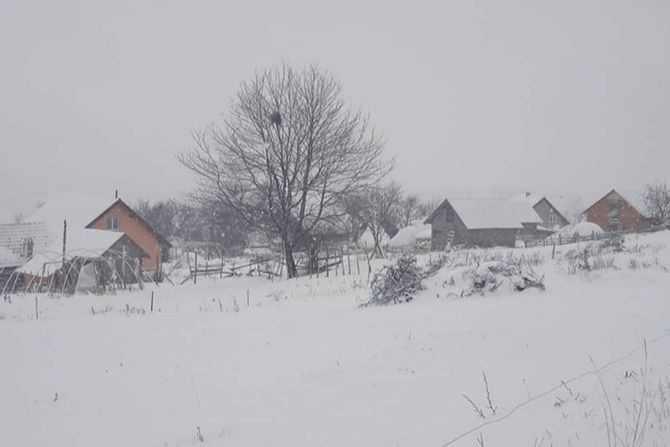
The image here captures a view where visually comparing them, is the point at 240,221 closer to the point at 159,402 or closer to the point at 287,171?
the point at 287,171

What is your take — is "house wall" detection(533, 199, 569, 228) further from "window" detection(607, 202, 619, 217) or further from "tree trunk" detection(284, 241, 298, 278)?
"tree trunk" detection(284, 241, 298, 278)

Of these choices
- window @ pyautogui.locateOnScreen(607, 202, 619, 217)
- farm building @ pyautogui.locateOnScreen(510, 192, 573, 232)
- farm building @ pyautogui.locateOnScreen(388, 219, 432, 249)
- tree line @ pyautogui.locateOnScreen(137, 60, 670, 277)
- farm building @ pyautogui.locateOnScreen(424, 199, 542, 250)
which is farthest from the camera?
farm building @ pyautogui.locateOnScreen(510, 192, 573, 232)

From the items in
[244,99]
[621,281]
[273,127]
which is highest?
[244,99]

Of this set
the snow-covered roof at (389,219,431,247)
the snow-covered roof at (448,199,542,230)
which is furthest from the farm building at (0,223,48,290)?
the snow-covered roof at (389,219,431,247)

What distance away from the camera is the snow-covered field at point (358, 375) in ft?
13.0

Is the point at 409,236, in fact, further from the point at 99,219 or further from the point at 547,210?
the point at 99,219

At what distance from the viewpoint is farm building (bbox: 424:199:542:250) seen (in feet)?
158

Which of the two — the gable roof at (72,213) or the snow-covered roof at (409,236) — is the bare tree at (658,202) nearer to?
the snow-covered roof at (409,236)

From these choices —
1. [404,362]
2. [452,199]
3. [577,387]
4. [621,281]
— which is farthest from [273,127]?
[452,199]

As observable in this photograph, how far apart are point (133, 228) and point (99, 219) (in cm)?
293

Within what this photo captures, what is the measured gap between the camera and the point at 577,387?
181 inches

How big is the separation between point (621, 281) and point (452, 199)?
41126mm

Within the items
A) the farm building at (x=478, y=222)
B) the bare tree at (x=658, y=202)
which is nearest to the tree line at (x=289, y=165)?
the farm building at (x=478, y=222)

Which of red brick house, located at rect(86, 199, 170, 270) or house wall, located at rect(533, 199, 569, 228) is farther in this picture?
house wall, located at rect(533, 199, 569, 228)
